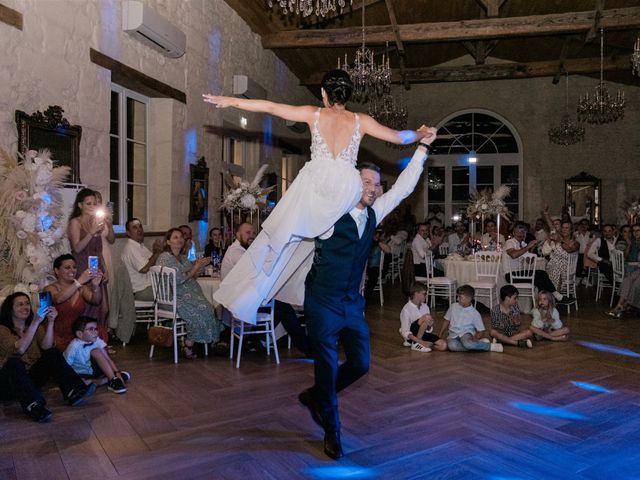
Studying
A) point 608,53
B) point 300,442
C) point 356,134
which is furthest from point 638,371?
point 608,53

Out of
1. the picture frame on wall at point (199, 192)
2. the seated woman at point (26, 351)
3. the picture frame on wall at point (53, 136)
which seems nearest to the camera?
the seated woman at point (26, 351)

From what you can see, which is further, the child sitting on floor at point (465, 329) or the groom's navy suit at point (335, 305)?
the child sitting on floor at point (465, 329)

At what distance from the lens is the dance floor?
2848 millimetres

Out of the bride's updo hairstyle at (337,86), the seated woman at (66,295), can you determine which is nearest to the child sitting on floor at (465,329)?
the bride's updo hairstyle at (337,86)

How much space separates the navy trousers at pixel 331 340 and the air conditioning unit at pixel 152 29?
431cm

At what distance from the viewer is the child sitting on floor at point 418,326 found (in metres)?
5.48

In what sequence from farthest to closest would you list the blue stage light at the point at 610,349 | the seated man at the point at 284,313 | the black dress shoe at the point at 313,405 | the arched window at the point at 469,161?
the arched window at the point at 469,161
the blue stage light at the point at 610,349
the seated man at the point at 284,313
the black dress shoe at the point at 313,405

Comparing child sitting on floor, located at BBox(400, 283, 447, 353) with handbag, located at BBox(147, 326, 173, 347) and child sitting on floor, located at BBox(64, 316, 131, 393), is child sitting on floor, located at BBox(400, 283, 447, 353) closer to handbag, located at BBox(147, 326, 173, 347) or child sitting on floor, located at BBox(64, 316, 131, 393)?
handbag, located at BBox(147, 326, 173, 347)

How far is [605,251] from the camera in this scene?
9.69 m

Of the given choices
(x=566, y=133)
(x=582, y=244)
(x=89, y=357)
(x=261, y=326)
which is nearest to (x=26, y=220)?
(x=89, y=357)

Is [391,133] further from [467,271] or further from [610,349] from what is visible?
[467,271]

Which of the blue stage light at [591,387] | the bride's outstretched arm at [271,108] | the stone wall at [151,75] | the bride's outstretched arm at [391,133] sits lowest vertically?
the blue stage light at [591,387]

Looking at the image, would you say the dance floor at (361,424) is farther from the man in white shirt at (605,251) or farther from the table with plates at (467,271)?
the man in white shirt at (605,251)

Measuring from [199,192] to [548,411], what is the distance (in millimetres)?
5273
